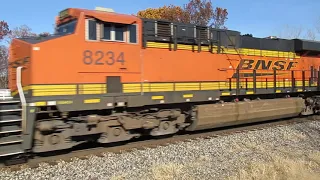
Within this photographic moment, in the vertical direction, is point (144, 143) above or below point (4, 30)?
below

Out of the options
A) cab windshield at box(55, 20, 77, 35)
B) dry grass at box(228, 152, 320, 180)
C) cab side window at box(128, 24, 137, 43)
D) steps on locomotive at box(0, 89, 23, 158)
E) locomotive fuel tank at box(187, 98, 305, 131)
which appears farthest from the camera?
locomotive fuel tank at box(187, 98, 305, 131)

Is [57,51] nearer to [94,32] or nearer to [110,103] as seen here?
[94,32]

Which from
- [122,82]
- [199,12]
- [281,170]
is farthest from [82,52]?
[199,12]

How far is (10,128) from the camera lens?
23.3 ft

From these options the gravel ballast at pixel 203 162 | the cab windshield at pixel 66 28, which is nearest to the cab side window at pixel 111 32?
the cab windshield at pixel 66 28

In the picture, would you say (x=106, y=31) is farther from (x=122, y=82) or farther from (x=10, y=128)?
(x=10, y=128)

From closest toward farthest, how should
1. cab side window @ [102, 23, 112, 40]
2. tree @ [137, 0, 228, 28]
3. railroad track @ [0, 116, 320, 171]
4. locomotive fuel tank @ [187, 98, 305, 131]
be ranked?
railroad track @ [0, 116, 320, 171] < cab side window @ [102, 23, 112, 40] < locomotive fuel tank @ [187, 98, 305, 131] < tree @ [137, 0, 228, 28]

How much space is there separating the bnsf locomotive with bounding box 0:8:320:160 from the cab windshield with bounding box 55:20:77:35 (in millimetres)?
33

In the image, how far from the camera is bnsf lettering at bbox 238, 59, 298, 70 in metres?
12.5

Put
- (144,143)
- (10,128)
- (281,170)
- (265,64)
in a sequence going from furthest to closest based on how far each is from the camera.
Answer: (265,64), (144,143), (10,128), (281,170)

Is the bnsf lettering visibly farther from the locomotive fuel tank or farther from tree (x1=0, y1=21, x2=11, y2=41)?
tree (x1=0, y1=21, x2=11, y2=41)

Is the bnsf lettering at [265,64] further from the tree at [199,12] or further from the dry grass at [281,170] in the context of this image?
the tree at [199,12]

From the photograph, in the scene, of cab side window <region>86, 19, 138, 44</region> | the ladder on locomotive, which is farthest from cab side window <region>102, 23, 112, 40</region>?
the ladder on locomotive

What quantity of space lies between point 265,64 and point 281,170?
731 cm
